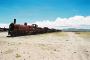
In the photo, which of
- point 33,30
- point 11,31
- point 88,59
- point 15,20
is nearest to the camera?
point 88,59

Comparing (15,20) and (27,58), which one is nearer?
(27,58)

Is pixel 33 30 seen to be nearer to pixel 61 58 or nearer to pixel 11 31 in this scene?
pixel 11 31

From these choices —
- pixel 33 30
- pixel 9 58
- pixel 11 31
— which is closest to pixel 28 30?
pixel 33 30

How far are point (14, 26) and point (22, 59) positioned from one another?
27956 millimetres

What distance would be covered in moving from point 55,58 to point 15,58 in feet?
9.30

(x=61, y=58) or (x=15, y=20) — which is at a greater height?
(x=15, y=20)

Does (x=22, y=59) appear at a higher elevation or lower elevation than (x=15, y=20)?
lower

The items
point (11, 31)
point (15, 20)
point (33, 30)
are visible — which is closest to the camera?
point (11, 31)

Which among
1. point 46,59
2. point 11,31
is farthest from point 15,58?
point 11,31

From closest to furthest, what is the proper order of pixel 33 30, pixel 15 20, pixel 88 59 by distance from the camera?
pixel 88 59 → pixel 15 20 → pixel 33 30

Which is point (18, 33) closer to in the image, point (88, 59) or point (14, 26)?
point (14, 26)

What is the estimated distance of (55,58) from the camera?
13.0 m

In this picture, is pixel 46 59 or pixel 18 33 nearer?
pixel 46 59

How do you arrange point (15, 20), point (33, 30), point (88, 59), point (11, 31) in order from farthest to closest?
point (33, 30) < point (15, 20) < point (11, 31) < point (88, 59)
